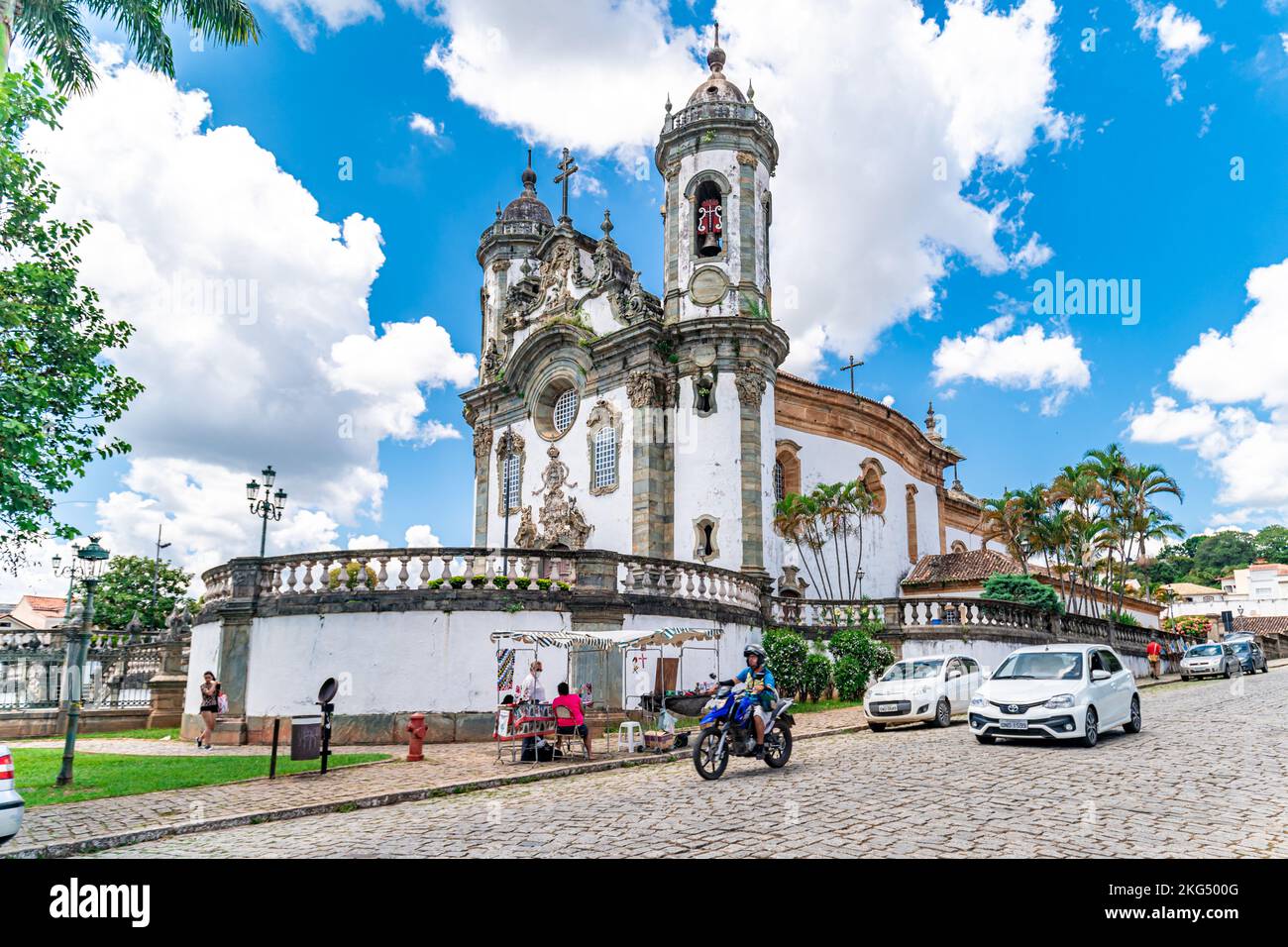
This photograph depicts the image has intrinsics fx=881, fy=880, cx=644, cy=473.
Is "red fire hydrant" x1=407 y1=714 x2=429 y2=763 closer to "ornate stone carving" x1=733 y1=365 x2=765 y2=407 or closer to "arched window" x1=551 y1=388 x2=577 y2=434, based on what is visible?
"ornate stone carving" x1=733 y1=365 x2=765 y2=407

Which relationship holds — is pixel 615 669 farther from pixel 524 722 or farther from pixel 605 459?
pixel 605 459

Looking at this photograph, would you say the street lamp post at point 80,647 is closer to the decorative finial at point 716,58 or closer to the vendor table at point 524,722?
the vendor table at point 524,722

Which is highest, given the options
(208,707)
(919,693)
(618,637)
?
(618,637)

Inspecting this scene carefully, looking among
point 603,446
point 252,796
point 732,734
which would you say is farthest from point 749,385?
point 252,796

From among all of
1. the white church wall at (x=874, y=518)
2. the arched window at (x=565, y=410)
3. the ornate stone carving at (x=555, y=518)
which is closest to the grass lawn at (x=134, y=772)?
the ornate stone carving at (x=555, y=518)

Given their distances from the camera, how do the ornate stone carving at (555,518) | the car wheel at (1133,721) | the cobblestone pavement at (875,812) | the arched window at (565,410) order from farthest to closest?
1. the arched window at (565,410)
2. the ornate stone carving at (555,518)
3. the car wheel at (1133,721)
4. the cobblestone pavement at (875,812)

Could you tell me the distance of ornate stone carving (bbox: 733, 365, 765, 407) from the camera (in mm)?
29641

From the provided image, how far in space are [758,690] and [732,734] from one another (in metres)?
0.69

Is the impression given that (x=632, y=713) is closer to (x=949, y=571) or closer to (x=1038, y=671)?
(x=1038, y=671)

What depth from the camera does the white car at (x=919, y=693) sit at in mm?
17328

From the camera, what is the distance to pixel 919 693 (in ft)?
57.4

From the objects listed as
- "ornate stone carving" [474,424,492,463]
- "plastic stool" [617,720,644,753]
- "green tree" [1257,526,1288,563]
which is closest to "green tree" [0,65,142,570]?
"plastic stool" [617,720,644,753]

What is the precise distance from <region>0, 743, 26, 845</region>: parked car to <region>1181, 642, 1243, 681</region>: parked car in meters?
37.5

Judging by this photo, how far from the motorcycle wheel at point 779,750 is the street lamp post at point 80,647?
30.3 ft
